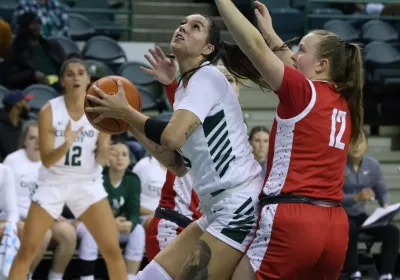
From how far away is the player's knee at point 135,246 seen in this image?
816 centimetres

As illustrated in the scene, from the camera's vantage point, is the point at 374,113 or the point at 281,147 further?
the point at 374,113

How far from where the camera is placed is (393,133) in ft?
36.6

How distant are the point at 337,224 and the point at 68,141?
3358 millimetres

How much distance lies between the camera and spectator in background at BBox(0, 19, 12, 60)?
34.1 feet

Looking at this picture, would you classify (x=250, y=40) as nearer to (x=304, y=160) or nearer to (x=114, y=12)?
(x=304, y=160)

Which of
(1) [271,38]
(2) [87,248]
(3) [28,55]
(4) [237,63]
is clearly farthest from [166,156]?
(3) [28,55]

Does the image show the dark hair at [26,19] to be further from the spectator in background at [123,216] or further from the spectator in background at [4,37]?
the spectator in background at [123,216]

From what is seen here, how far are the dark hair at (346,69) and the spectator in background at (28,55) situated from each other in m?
6.25

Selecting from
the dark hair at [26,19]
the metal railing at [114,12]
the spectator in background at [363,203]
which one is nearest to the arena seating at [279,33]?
the metal railing at [114,12]

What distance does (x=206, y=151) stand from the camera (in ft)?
13.9

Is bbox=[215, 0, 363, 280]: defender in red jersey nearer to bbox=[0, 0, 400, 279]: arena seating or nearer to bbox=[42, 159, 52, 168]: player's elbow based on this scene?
bbox=[42, 159, 52, 168]: player's elbow

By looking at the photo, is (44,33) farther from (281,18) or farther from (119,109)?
(119,109)

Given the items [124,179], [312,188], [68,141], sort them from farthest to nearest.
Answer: [124,179] < [68,141] < [312,188]

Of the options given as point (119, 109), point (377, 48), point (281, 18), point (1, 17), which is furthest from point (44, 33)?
point (119, 109)
